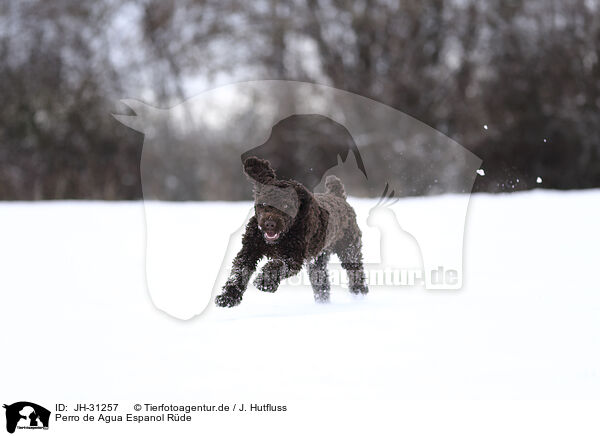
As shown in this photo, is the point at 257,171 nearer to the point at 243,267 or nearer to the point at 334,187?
the point at 243,267

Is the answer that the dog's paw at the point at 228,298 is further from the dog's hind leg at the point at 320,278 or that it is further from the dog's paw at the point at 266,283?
the dog's hind leg at the point at 320,278

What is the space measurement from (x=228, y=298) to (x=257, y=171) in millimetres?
701

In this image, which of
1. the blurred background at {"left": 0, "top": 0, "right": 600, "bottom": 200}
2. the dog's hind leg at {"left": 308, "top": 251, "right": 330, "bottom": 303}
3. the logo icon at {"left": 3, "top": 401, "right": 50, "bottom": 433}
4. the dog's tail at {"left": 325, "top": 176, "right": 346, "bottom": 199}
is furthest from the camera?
the blurred background at {"left": 0, "top": 0, "right": 600, "bottom": 200}

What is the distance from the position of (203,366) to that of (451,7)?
12943 millimetres

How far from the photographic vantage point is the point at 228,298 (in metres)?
3.59

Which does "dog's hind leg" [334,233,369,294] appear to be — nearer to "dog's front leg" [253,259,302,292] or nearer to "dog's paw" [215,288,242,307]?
"dog's front leg" [253,259,302,292]

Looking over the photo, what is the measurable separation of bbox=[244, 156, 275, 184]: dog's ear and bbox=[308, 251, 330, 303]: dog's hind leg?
3.16 ft

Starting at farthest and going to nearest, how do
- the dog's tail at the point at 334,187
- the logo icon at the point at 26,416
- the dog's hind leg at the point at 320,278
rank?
the dog's hind leg at the point at 320,278 → the dog's tail at the point at 334,187 → the logo icon at the point at 26,416

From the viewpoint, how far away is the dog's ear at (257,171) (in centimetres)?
330

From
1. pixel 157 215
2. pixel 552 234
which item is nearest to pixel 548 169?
pixel 552 234

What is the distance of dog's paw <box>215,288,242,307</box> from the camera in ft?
11.8

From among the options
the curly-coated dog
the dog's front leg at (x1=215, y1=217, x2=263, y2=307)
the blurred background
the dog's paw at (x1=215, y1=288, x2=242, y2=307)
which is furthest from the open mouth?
the blurred background

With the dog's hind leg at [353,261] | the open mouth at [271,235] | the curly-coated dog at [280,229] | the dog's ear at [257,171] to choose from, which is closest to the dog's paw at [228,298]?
the curly-coated dog at [280,229]

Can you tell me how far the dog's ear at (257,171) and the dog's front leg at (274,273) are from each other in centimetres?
44
